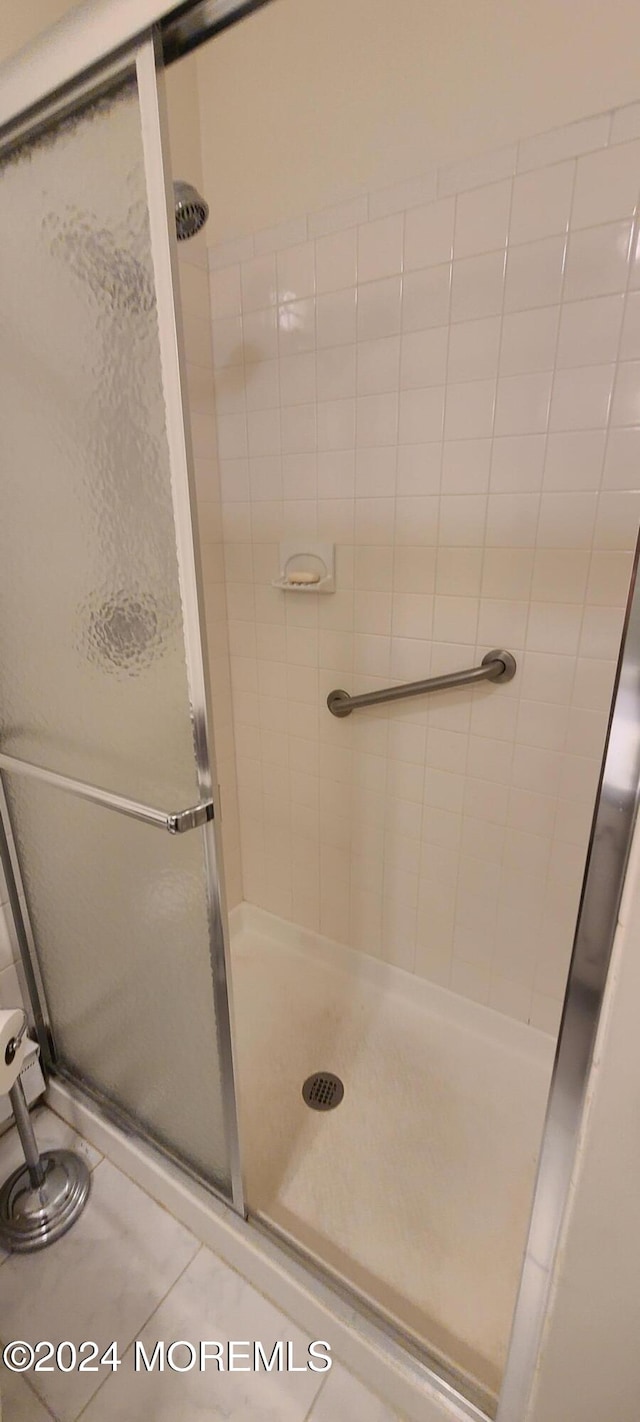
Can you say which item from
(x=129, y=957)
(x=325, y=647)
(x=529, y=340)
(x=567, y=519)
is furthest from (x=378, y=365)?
(x=129, y=957)

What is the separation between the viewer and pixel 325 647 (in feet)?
4.86

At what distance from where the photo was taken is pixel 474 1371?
87cm

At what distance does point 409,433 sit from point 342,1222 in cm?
161

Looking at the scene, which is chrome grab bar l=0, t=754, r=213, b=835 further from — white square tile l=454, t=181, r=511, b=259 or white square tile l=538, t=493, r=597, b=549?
white square tile l=454, t=181, r=511, b=259

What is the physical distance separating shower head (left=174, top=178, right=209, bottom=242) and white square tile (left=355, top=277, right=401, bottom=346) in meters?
0.37

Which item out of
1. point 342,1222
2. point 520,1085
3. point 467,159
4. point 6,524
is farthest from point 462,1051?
point 467,159

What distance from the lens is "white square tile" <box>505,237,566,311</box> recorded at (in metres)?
0.99

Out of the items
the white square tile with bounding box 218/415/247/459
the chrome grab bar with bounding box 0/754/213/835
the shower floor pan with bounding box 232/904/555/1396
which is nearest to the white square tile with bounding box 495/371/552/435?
the white square tile with bounding box 218/415/247/459

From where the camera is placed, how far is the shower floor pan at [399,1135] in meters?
0.98

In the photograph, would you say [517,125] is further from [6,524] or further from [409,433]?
[6,524]

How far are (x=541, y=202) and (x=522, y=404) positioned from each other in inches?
12.5

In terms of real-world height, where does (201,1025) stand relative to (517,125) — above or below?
below

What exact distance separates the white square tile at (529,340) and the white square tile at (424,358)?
0.12 m

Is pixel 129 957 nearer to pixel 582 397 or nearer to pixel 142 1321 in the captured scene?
pixel 142 1321
